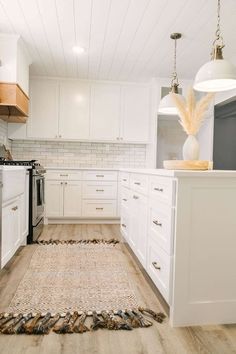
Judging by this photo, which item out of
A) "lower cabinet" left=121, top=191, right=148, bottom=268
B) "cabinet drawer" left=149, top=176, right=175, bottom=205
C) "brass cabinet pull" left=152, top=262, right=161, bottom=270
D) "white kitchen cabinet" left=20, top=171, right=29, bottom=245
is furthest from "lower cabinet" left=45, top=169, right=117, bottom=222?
"brass cabinet pull" left=152, top=262, right=161, bottom=270

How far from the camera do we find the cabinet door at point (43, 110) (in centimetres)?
470

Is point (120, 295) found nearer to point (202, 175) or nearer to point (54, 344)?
point (54, 344)

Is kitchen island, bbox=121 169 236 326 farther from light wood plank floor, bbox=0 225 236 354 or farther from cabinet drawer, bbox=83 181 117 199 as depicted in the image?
cabinet drawer, bbox=83 181 117 199

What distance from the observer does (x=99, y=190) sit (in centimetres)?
461

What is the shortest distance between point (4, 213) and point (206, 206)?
1.57 meters

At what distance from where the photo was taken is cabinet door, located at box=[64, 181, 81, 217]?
4.54m

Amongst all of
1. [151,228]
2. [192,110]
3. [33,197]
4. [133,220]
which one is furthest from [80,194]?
[192,110]

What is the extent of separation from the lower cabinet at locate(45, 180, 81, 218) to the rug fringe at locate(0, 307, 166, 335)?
2.82 m

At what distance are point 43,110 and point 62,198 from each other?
1.47m

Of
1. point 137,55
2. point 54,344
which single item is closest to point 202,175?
point 54,344

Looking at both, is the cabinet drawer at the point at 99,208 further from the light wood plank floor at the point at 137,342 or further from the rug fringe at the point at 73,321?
the light wood plank floor at the point at 137,342

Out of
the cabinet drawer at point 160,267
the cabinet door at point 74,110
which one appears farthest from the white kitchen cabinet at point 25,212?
the cabinet door at point 74,110

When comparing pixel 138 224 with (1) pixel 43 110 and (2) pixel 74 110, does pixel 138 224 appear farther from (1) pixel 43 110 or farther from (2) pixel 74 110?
(1) pixel 43 110

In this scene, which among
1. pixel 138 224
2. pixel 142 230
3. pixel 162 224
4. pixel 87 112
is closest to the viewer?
pixel 162 224
